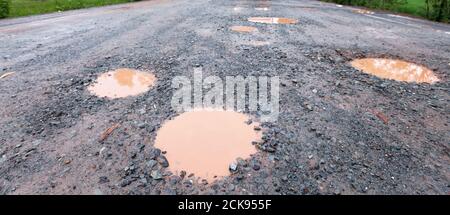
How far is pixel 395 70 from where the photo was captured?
566 cm

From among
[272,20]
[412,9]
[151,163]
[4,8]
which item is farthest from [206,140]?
[412,9]

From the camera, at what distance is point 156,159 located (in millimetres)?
3244

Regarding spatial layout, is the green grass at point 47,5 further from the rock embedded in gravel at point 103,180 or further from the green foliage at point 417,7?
the green foliage at point 417,7

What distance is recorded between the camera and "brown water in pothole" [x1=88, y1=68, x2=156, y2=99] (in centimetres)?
478

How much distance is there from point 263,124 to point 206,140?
834 mm

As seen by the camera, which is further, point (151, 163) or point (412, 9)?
point (412, 9)

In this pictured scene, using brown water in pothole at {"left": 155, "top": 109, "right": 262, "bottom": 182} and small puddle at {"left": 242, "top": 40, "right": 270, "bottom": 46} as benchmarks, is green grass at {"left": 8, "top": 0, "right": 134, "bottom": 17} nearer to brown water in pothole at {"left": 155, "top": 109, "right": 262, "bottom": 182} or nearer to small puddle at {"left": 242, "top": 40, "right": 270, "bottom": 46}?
small puddle at {"left": 242, "top": 40, "right": 270, "bottom": 46}

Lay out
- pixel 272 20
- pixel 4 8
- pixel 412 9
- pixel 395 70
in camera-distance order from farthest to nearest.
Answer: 1. pixel 412 9
2. pixel 4 8
3. pixel 272 20
4. pixel 395 70

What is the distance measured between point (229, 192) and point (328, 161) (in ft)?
4.04

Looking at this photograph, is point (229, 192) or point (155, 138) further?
point (155, 138)

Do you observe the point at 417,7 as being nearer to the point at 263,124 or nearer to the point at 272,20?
the point at 272,20
